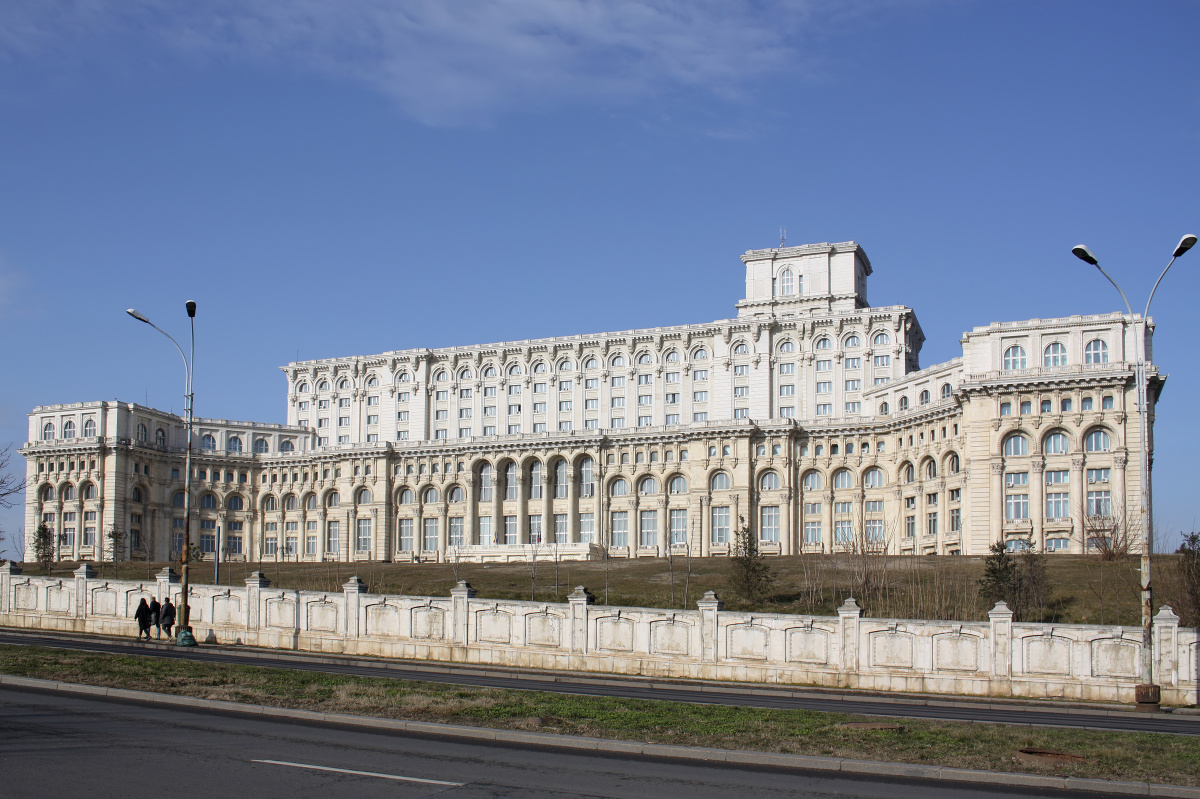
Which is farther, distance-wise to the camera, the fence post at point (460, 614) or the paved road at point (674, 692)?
the fence post at point (460, 614)

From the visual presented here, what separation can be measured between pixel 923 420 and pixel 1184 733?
7805cm

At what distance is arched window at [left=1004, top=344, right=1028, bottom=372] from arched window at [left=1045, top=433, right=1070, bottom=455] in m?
6.27

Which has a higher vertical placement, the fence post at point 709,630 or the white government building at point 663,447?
the white government building at point 663,447

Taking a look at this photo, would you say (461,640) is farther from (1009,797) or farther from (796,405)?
(796,405)

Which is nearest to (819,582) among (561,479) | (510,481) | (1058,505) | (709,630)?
(709,630)

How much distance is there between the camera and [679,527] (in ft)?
369

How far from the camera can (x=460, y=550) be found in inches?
4301

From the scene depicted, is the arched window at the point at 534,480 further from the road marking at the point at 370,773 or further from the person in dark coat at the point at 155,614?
the road marking at the point at 370,773

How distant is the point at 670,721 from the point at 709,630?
16.1 metres

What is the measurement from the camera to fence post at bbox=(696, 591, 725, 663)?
121ft

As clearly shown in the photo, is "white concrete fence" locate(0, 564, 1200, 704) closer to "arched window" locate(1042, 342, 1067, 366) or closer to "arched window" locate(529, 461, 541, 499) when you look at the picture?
"arched window" locate(1042, 342, 1067, 366)

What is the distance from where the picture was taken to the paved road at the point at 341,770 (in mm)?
14898

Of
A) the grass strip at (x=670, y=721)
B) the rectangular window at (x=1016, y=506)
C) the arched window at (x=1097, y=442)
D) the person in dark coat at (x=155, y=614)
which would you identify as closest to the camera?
the grass strip at (x=670, y=721)

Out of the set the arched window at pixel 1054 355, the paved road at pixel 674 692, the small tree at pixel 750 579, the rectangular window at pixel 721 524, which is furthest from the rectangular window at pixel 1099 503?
the paved road at pixel 674 692
